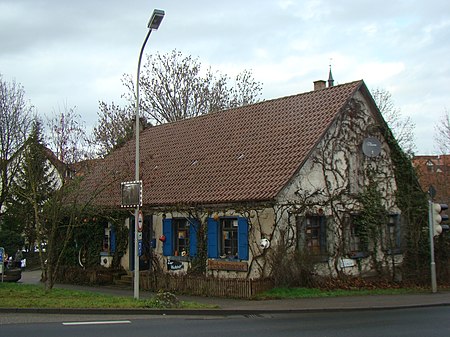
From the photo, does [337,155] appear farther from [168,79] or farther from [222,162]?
[168,79]

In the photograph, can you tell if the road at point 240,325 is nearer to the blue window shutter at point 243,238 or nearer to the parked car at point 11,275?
the blue window shutter at point 243,238

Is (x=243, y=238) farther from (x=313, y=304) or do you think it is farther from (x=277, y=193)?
(x=313, y=304)

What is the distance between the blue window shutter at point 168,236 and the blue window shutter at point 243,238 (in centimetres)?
382

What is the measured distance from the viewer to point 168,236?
2264 centimetres

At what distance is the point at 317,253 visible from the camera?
2047 centimetres

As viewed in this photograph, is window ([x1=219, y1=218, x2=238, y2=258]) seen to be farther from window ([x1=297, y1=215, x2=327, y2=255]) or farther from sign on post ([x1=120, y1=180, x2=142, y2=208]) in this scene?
sign on post ([x1=120, y1=180, x2=142, y2=208])

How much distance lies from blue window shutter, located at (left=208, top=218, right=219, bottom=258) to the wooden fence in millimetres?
1320

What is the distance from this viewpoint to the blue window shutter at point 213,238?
20641mm

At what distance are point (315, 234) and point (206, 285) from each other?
4.65 meters

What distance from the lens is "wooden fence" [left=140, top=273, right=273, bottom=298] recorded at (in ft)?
59.7

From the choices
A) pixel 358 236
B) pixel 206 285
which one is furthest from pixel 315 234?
pixel 206 285

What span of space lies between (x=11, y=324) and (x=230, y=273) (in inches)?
380

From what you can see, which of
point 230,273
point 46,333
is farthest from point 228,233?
point 46,333

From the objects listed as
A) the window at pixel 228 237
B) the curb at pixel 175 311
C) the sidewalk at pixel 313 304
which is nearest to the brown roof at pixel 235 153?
the window at pixel 228 237
